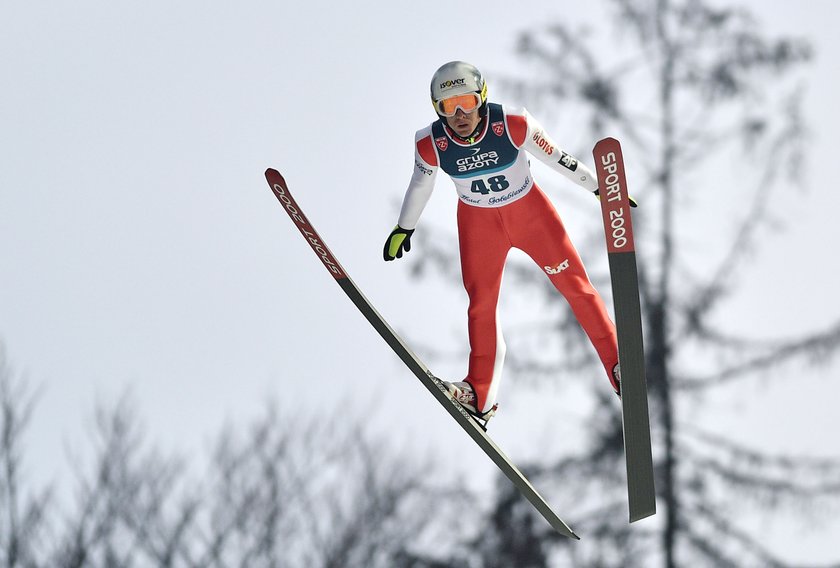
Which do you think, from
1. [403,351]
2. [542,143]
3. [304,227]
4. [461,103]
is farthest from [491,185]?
[304,227]

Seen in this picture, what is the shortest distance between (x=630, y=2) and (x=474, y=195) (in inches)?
282

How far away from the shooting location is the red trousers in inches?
193

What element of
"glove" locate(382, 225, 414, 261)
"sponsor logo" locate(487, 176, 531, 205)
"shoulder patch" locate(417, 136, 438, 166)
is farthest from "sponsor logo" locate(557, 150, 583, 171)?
"glove" locate(382, 225, 414, 261)

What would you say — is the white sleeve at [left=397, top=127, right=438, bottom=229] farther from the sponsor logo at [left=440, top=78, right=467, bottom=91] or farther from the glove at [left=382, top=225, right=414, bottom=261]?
the sponsor logo at [left=440, top=78, right=467, bottom=91]

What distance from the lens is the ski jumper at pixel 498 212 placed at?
473cm

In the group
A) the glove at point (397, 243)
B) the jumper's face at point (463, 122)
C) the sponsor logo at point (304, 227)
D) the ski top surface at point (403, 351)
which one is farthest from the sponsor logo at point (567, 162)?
the sponsor logo at point (304, 227)

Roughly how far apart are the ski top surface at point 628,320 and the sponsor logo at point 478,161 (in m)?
0.53

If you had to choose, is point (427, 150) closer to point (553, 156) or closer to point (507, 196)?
point (507, 196)

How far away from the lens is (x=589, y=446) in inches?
463

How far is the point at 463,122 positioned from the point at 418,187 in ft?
1.42

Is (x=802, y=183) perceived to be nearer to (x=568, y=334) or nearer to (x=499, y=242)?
(x=568, y=334)

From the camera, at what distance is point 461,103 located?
456 centimetres

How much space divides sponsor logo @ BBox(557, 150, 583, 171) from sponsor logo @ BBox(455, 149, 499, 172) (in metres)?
0.27

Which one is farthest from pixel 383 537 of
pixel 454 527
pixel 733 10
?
pixel 733 10
